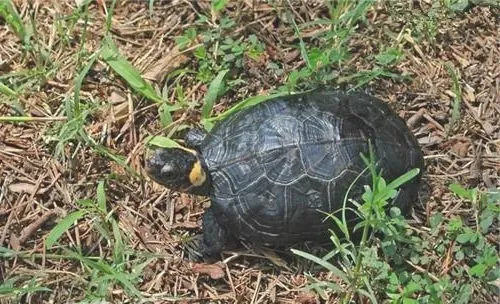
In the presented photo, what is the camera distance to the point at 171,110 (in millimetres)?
3195

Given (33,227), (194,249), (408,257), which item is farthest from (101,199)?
(408,257)

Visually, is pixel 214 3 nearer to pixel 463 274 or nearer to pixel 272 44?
pixel 272 44

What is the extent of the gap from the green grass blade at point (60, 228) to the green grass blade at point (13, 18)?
2.96ft

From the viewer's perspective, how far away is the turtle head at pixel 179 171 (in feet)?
9.23

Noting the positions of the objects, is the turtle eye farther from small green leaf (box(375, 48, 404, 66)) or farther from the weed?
small green leaf (box(375, 48, 404, 66))

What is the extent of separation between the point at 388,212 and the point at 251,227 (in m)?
0.49

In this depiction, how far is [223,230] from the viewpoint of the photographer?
290 centimetres

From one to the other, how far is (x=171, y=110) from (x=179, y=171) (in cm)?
45

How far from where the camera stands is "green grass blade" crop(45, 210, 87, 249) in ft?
9.44

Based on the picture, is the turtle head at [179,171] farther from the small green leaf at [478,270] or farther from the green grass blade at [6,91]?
the small green leaf at [478,270]

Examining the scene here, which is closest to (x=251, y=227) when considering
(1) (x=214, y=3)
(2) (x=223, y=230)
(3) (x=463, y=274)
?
(2) (x=223, y=230)

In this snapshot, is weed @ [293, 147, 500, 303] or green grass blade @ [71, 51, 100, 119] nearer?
weed @ [293, 147, 500, 303]

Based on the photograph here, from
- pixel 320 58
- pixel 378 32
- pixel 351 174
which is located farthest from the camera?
pixel 378 32

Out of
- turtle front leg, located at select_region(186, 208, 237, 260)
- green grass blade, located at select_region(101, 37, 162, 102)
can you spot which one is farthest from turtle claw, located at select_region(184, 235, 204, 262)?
green grass blade, located at select_region(101, 37, 162, 102)
